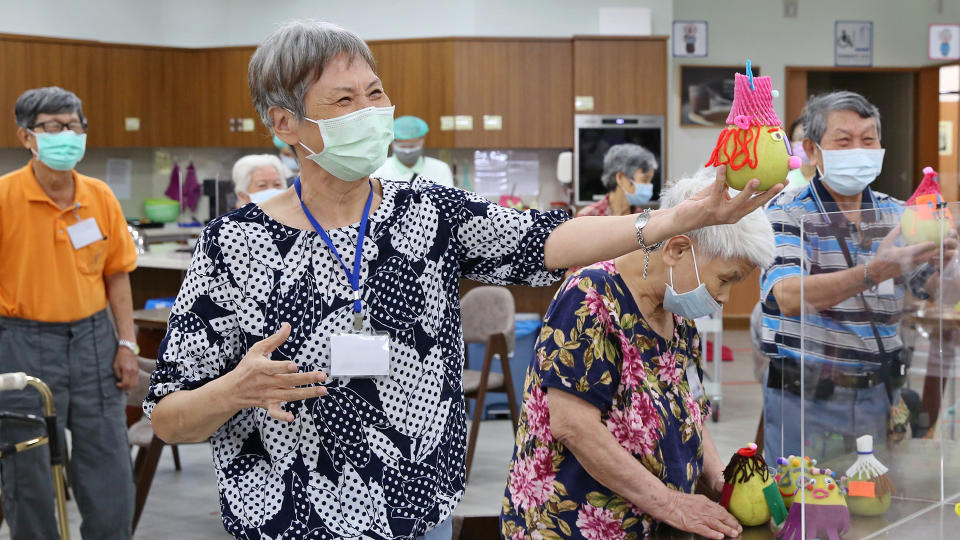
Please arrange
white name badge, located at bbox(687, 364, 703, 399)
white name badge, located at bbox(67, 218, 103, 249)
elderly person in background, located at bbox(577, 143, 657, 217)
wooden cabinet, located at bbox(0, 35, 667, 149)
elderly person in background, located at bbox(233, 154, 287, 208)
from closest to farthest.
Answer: white name badge, located at bbox(687, 364, 703, 399) < white name badge, located at bbox(67, 218, 103, 249) < elderly person in background, located at bbox(233, 154, 287, 208) < elderly person in background, located at bbox(577, 143, 657, 217) < wooden cabinet, located at bbox(0, 35, 667, 149)

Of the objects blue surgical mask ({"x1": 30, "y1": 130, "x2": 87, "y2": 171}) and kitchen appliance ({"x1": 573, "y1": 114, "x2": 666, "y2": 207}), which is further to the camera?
kitchen appliance ({"x1": 573, "y1": 114, "x2": 666, "y2": 207})

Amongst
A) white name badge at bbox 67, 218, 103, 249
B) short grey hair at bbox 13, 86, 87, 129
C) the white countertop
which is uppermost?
short grey hair at bbox 13, 86, 87, 129

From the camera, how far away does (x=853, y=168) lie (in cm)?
278

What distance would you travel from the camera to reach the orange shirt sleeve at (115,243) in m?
3.76

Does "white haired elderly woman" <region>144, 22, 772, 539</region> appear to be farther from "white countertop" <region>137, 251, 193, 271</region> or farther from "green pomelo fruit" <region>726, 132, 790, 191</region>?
"white countertop" <region>137, 251, 193, 271</region>

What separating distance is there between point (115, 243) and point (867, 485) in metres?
2.77

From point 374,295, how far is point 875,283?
1100 mm

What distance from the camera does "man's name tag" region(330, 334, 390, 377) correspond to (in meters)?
1.49

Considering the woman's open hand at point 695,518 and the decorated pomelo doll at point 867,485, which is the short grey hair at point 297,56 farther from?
the decorated pomelo doll at point 867,485

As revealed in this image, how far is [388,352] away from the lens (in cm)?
151

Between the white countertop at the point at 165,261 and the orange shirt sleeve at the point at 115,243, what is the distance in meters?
2.31

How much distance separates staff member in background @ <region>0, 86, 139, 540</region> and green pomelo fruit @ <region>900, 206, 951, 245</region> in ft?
8.65

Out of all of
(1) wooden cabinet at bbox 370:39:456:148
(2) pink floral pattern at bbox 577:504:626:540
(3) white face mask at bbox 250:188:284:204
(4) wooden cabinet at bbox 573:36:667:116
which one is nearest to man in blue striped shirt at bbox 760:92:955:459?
(2) pink floral pattern at bbox 577:504:626:540

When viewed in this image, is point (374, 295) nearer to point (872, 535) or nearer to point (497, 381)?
point (872, 535)
